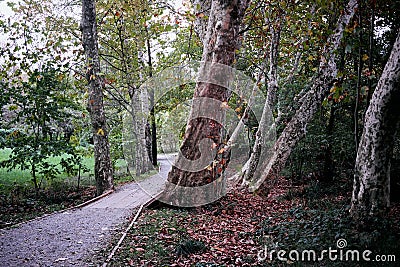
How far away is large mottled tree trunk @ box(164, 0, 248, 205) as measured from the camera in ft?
27.7

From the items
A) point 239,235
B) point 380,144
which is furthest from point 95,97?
point 380,144

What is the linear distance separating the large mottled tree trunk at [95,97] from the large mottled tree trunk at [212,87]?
3654 millimetres

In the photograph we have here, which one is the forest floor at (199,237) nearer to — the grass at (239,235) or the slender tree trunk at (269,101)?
the grass at (239,235)

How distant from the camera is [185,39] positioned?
19.5 meters

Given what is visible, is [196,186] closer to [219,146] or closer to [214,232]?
[219,146]

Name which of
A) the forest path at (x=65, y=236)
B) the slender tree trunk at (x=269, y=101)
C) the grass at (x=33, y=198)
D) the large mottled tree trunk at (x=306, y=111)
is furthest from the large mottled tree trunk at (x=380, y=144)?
the grass at (x=33, y=198)

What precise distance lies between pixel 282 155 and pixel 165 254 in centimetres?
547

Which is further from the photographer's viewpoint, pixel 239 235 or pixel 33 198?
pixel 33 198

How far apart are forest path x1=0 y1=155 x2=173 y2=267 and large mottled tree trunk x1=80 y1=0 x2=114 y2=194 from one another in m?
2.04

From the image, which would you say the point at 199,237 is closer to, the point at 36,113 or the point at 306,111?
the point at 306,111

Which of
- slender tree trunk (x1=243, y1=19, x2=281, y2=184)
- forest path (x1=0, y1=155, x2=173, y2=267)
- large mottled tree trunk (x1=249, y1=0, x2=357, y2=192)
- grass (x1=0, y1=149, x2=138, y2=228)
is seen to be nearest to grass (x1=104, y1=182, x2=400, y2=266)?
forest path (x1=0, y1=155, x2=173, y2=267)

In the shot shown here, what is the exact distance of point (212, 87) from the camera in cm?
873

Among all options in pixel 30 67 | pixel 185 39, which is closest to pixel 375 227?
pixel 30 67

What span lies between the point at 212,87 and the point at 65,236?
481 cm
